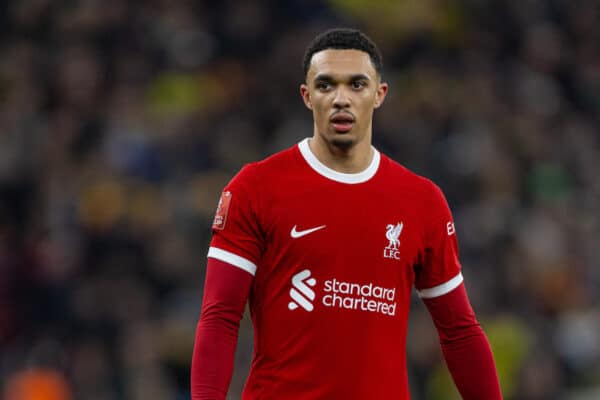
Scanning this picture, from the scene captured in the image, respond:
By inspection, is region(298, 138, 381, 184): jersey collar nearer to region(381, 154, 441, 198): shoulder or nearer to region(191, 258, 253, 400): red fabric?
region(381, 154, 441, 198): shoulder

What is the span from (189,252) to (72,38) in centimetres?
273

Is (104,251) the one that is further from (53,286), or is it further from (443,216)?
(443,216)

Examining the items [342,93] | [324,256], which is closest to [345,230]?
[324,256]

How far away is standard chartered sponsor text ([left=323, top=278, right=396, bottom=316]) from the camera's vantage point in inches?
167

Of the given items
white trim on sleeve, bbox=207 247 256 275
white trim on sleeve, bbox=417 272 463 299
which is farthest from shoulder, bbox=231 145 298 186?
white trim on sleeve, bbox=417 272 463 299

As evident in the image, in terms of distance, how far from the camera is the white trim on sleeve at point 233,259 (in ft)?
13.9

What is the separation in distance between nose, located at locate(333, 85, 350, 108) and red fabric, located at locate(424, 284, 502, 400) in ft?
2.57

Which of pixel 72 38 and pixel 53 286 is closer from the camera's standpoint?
pixel 53 286

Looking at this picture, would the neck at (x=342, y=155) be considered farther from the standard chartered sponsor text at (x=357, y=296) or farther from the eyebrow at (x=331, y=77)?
the standard chartered sponsor text at (x=357, y=296)

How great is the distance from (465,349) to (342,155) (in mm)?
814

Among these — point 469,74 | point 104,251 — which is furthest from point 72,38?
point 469,74

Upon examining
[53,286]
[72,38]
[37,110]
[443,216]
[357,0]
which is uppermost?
[357,0]

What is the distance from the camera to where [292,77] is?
11461mm

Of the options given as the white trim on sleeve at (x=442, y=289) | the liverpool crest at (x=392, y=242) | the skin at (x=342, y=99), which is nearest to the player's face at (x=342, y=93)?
the skin at (x=342, y=99)
